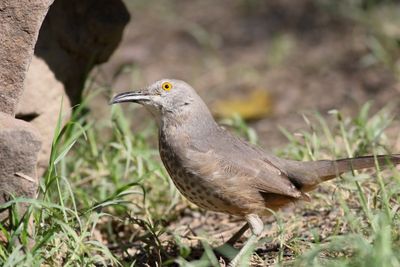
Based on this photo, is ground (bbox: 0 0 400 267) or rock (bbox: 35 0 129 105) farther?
rock (bbox: 35 0 129 105)

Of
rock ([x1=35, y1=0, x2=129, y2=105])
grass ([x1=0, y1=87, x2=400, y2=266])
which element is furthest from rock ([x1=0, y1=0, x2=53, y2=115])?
rock ([x1=35, y1=0, x2=129, y2=105])

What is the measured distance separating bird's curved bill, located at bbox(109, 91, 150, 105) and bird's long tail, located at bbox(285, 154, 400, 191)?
38.1 inches

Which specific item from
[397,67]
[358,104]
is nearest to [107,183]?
[358,104]

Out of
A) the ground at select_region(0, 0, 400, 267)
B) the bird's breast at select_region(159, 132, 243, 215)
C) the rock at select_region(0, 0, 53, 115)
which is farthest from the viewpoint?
the bird's breast at select_region(159, 132, 243, 215)

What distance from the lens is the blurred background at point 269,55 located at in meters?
7.55

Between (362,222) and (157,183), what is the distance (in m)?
1.59

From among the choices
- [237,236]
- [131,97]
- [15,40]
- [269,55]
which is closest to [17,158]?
[15,40]

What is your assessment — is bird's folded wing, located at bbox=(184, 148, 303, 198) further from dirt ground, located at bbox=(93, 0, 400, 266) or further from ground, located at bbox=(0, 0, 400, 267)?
dirt ground, located at bbox=(93, 0, 400, 266)

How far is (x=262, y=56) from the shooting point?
8.80m

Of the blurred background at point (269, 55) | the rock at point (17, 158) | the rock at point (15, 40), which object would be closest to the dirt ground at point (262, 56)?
the blurred background at point (269, 55)

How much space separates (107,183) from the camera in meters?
5.38

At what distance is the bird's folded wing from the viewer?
4.46 metres

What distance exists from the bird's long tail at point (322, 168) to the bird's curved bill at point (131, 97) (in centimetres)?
97

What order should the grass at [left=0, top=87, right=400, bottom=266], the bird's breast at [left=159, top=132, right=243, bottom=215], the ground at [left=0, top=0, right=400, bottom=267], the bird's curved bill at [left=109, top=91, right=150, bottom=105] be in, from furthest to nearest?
the bird's curved bill at [left=109, top=91, right=150, bottom=105] → the bird's breast at [left=159, top=132, right=243, bottom=215] → the ground at [left=0, top=0, right=400, bottom=267] → the grass at [left=0, top=87, right=400, bottom=266]
